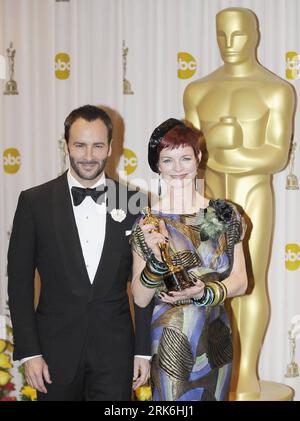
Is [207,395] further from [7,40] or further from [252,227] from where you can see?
[7,40]

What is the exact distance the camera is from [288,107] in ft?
10.0

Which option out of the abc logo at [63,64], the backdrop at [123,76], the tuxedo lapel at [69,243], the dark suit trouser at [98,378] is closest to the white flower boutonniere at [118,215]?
the tuxedo lapel at [69,243]

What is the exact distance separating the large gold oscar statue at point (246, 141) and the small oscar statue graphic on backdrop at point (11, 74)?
1.17m

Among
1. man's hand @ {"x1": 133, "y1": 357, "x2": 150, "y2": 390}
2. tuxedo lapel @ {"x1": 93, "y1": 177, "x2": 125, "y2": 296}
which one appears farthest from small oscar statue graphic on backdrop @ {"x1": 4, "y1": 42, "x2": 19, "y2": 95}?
man's hand @ {"x1": 133, "y1": 357, "x2": 150, "y2": 390}

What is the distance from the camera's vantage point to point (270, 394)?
320 cm

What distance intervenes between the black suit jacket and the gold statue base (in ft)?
3.63

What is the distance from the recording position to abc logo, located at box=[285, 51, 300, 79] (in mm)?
3562

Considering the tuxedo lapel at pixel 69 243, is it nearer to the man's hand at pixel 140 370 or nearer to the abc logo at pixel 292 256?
the man's hand at pixel 140 370

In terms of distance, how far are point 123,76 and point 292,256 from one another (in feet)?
4.49

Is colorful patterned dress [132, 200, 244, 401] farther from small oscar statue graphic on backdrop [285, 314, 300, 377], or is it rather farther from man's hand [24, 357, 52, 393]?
small oscar statue graphic on backdrop [285, 314, 300, 377]

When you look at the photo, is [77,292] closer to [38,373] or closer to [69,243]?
[69,243]

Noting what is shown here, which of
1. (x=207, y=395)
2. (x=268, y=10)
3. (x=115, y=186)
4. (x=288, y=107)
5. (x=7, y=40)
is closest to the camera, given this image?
(x=207, y=395)

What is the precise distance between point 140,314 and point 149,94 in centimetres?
183
